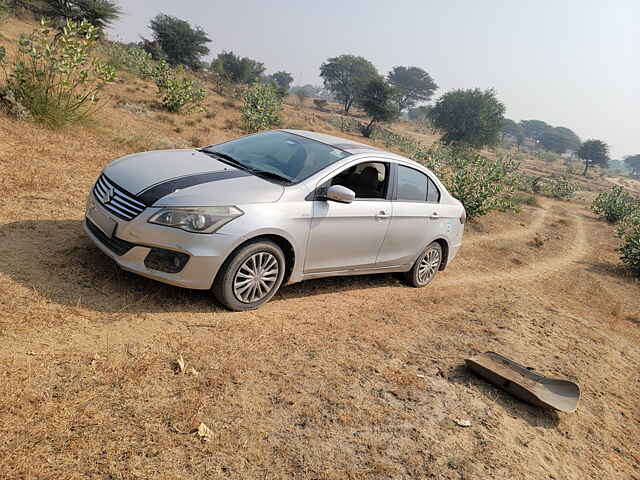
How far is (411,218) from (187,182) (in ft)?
9.73

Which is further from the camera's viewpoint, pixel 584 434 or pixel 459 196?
pixel 459 196

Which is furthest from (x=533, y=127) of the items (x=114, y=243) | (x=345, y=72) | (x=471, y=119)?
(x=114, y=243)

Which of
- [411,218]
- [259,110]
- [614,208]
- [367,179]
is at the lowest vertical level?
[614,208]

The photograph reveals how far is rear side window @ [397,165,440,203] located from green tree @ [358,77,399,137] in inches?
1590

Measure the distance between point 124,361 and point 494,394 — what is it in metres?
3.19

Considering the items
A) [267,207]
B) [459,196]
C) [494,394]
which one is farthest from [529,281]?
[267,207]

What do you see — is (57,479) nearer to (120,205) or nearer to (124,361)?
(124,361)

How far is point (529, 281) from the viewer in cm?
915

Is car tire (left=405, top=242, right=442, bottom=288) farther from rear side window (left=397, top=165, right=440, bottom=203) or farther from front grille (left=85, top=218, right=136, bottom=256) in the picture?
front grille (left=85, top=218, right=136, bottom=256)

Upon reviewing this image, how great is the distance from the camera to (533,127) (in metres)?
119

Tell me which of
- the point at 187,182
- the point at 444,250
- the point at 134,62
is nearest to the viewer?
the point at 187,182

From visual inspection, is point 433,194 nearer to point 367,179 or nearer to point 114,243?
point 367,179

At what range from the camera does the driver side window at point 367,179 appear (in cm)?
512

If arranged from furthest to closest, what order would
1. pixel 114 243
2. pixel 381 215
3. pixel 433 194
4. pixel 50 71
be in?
pixel 50 71, pixel 433 194, pixel 381 215, pixel 114 243
